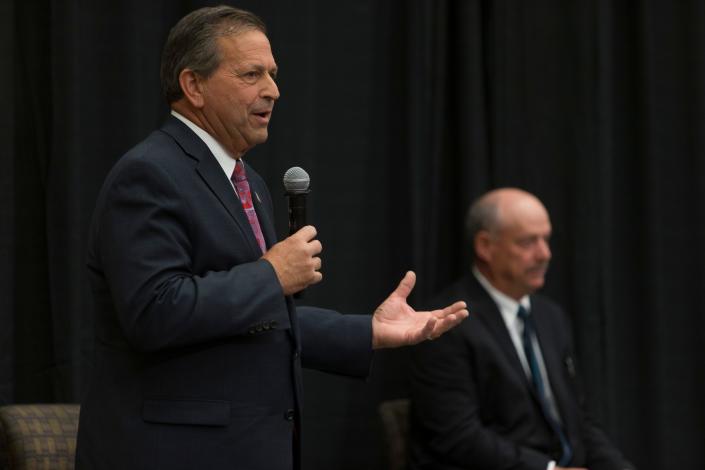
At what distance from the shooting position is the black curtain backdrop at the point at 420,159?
11.4 feet

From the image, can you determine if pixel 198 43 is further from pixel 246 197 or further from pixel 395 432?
pixel 395 432

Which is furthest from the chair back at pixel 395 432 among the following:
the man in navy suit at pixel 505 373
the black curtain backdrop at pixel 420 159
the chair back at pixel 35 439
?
the chair back at pixel 35 439

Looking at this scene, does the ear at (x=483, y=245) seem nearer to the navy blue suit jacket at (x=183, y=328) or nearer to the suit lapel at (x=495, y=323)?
the suit lapel at (x=495, y=323)

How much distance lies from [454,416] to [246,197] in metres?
1.59

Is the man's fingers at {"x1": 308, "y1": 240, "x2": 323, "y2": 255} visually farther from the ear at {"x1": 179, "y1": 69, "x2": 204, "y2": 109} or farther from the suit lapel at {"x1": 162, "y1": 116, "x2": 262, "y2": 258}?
the ear at {"x1": 179, "y1": 69, "x2": 204, "y2": 109}

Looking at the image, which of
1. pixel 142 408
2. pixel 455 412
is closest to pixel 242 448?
pixel 142 408

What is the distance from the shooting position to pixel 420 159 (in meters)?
4.13

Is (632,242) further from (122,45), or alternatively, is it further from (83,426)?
(83,426)

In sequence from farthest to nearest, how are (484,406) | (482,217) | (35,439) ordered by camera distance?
(482,217)
(484,406)
(35,439)

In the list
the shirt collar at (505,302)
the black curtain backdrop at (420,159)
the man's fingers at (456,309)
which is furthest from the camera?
the shirt collar at (505,302)

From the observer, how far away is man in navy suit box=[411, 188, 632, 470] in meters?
3.56

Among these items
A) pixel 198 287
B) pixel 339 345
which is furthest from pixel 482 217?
pixel 198 287

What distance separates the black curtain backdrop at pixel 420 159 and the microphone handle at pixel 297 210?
148cm

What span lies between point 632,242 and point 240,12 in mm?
2855
